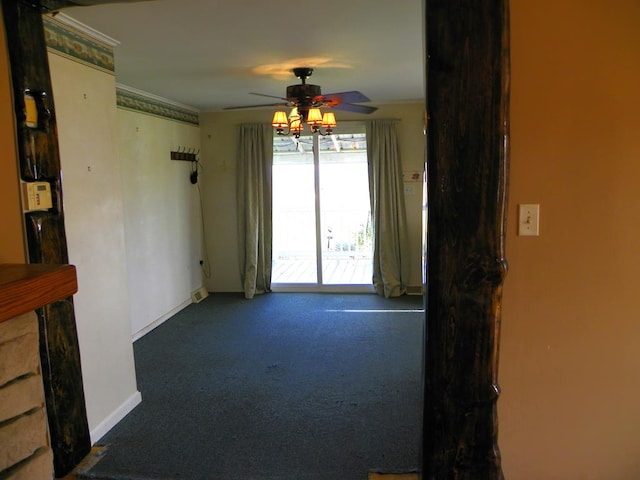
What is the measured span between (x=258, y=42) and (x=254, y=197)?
3.05 m

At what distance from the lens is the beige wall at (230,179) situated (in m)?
5.77

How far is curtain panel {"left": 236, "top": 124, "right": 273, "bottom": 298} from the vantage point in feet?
19.3

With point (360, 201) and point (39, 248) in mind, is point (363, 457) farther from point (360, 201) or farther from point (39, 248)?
point (360, 201)

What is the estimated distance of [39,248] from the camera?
6.46ft

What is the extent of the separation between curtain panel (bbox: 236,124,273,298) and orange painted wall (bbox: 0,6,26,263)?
402 cm

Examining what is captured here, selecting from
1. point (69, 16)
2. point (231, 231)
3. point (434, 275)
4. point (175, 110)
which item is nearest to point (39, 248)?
point (69, 16)

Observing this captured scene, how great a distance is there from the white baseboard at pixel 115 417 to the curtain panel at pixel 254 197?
2.84 meters

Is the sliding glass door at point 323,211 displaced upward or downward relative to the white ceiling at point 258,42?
downward

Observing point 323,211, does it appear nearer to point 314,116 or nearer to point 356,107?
point 356,107

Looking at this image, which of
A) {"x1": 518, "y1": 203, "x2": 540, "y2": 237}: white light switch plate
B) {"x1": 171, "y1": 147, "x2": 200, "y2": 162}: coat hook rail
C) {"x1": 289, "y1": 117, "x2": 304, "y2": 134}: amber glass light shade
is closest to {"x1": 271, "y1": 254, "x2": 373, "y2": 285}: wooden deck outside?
{"x1": 171, "y1": 147, "x2": 200, "y2": 162}: coat hook rail

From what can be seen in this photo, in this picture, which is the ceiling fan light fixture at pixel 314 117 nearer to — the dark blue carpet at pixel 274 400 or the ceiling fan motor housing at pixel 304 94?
the ceiling fan motor housing at pixel 304 94

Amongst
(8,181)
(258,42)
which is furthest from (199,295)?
(8,181)

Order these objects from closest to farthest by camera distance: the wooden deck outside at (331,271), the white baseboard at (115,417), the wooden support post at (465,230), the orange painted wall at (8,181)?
the wooden support post at (465,230)
the orange painted wall at (8,181)
the white baseboard at (115,417)
the wooden deck outside at (331,271)

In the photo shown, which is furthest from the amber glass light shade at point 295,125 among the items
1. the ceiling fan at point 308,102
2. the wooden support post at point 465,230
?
the wooden support post at point 465,230
